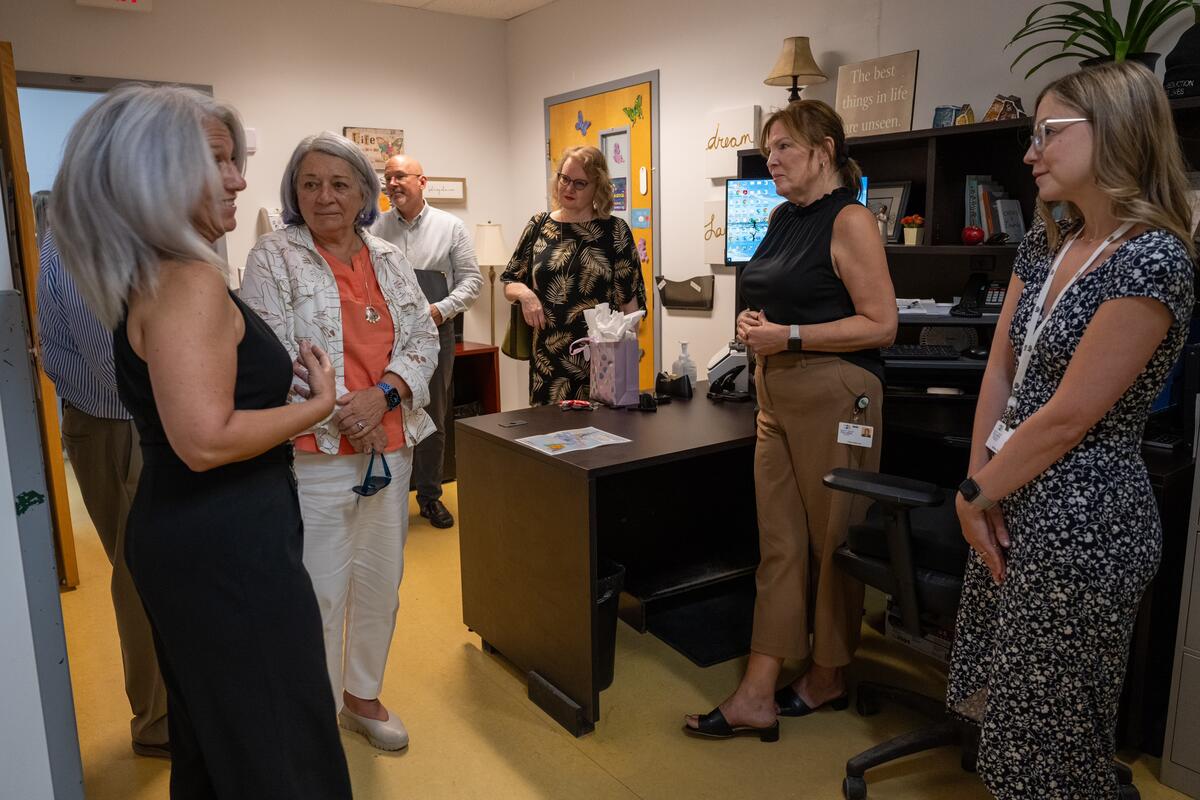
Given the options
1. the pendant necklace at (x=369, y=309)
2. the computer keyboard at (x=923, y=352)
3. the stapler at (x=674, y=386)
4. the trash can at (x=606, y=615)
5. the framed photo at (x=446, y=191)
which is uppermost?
the framed photo at (x=446, y=191)

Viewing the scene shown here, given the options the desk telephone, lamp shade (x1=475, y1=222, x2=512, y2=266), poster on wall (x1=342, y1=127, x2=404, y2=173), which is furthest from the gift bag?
poster on wall (x1=342, y1=127, x2=404, y2=173)

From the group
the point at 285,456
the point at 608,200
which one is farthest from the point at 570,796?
the point at 608,200

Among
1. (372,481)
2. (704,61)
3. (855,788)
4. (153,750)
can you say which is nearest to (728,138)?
(704,61)

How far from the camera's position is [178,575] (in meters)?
1.27

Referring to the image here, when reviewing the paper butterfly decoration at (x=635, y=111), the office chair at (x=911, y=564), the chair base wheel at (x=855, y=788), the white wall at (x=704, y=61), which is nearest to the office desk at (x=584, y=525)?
the office chair at (x=911, y=564)

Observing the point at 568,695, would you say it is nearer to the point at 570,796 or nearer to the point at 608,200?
the point at 570,796

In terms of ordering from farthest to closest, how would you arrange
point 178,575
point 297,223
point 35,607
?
point 297,223 < point 35,607 < point 178,575

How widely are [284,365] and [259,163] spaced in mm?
3854

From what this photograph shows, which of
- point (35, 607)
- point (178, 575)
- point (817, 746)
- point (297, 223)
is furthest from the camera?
point (817, 746)

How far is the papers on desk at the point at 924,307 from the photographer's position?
9.59 ft

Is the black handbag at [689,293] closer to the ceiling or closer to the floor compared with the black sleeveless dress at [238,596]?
closer to the ceiling

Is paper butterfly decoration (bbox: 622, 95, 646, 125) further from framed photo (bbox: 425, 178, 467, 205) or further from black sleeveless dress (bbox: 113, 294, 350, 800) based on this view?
black sleeveless dress (bbox: 113, 294, 350, 800)

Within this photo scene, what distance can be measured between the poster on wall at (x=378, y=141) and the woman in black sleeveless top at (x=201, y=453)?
3.76 m

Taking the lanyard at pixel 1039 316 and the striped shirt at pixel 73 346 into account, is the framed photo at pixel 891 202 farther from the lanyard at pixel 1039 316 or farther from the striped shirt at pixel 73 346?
the striped shirt at pixel 73 346
